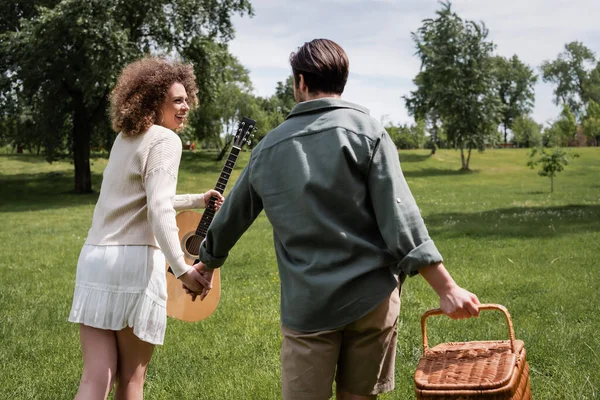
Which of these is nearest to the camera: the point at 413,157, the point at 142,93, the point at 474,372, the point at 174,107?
the point at 474,372

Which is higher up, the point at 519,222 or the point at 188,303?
the point at 188,303

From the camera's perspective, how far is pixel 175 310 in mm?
4363

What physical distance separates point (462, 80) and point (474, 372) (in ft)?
175

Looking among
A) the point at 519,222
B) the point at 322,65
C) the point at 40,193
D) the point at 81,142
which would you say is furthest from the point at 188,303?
the point at 40,193

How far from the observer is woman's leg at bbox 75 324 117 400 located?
3.39m

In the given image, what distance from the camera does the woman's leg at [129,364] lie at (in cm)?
355

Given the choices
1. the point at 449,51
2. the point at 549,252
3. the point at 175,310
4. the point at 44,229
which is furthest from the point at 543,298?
the point at 449,51

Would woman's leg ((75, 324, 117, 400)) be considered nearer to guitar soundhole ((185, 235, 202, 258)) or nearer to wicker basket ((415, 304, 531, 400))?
guitar soundhole ((185, 235, 202, 258))

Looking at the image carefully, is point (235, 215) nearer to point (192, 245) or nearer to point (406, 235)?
point (406, 235)

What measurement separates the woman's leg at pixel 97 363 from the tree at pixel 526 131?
91.5 metres

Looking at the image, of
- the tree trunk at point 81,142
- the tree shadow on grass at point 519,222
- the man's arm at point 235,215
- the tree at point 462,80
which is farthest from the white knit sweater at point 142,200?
the tree at point 462,80

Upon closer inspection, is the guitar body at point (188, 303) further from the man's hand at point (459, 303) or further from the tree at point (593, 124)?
the tree at point (593, 124)

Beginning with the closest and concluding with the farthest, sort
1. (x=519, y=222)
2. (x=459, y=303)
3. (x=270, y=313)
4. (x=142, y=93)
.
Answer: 1. (x=459, y=303)
2. (x=142, y=93)
3. (x=270, y=313)
4. (x=519, y=222)

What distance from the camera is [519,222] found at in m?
16.8
